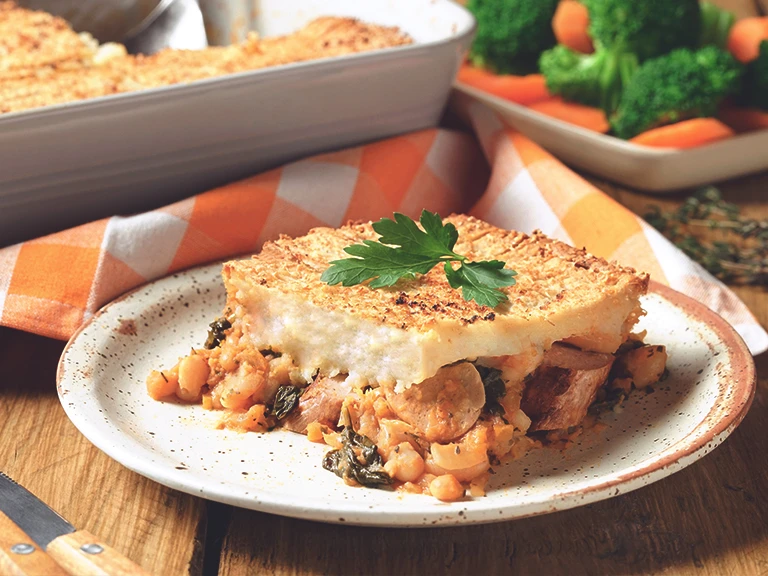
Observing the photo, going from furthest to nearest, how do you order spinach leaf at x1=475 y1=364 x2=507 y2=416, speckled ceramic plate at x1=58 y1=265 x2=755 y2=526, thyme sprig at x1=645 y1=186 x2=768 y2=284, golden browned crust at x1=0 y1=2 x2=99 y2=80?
golden browned crust at x1=0 y1=2 x2=99 y2=80
thyme sprig at x1=645 y1=186 x2=768 y2=284
spinach leaf at x1=475 y1=364 x2=507 y2=416
speckled ceramic plate at x1=58 y1=265 x2=755 y2=526

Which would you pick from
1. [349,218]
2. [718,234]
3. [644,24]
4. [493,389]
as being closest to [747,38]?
[644,24]

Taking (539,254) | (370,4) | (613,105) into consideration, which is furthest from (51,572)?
(613,105)

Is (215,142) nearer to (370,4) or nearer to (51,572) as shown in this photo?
(370,4)

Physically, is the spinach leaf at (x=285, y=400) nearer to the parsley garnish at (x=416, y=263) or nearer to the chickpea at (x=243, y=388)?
the chickpea at (x=243, y=388)

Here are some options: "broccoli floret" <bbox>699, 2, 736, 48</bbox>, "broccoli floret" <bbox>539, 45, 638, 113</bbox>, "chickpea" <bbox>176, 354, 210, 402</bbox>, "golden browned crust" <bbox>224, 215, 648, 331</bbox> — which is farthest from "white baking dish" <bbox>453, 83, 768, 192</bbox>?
"chickpea" <bbox>176, 354, 210, 402</bbox>

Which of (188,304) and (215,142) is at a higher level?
(215,142)

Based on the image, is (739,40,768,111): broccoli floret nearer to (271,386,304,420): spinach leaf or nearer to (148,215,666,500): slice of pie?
(148,215,666,500): slice of pie
